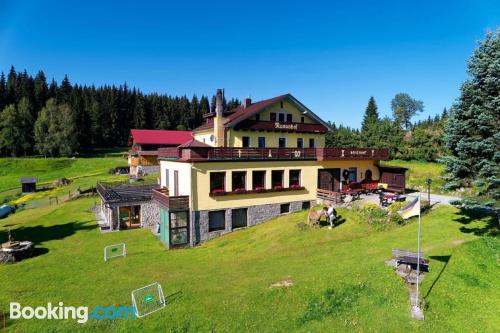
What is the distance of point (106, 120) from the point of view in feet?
363

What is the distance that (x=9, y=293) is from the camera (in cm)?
1672

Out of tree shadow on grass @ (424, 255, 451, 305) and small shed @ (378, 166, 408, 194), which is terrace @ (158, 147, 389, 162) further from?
tree shadow on grass @ (424, 255, 451, 305)

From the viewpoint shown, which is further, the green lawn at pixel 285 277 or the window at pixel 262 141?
the window at pixel 262 141

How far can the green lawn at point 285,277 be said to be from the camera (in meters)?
11.8

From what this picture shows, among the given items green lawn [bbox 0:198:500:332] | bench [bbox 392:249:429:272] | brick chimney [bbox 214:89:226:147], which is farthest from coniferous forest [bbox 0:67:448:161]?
bench [bbox 392:249:429:272]

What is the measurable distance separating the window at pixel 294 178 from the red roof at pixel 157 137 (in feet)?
147

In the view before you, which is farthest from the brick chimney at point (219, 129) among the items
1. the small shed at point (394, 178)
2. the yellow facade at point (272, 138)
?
the small shed at point (394, 178)

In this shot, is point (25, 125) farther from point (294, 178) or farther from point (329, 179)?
point (329, 179)

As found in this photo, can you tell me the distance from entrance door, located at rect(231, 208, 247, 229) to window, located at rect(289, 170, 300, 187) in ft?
17.7

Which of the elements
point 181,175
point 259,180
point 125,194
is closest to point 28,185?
point 125,194

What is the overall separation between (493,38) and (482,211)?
11672 mm

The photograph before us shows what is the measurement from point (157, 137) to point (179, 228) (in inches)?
1915

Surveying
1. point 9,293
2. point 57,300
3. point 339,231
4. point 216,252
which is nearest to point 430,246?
point 339,231

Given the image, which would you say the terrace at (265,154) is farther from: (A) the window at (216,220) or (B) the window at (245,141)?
(B) the window at (245,141)
